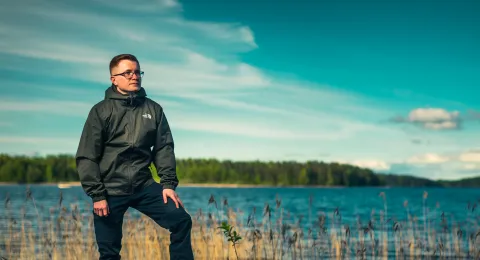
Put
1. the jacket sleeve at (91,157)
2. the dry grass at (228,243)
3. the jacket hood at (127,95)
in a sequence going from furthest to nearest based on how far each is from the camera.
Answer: the dry grass at (228,243), the jacket hood at (127,95), the jacket sleeve at (91,157)

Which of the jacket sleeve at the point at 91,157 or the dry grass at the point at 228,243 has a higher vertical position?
the jacket sleeve at the point at 91,157

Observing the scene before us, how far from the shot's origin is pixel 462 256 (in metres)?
13.5

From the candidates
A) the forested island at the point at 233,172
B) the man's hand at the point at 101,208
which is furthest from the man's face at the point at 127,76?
the forested island at the point at 233,172

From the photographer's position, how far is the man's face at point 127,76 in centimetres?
503

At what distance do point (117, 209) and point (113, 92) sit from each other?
1.01 m

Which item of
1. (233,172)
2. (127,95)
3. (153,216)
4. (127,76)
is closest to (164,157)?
(153,216)

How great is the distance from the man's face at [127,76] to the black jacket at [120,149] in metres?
0.07

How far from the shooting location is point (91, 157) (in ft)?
16.1

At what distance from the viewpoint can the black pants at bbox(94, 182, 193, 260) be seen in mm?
4949

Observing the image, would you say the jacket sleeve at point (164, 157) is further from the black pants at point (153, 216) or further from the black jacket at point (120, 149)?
the black pants at point (153, 216)

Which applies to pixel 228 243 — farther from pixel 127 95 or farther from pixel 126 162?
pixel 127 95

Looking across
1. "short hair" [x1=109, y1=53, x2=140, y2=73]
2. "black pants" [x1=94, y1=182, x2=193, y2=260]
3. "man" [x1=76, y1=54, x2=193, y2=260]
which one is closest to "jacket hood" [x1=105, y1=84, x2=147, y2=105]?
"man" [x1=76, y1=54, x2=193, y2=260]

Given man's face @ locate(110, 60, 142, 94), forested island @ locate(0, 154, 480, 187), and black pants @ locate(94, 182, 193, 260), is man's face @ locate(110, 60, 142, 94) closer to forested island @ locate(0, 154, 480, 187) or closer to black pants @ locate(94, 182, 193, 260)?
black pants @ locate(94, 182, 193, 260)

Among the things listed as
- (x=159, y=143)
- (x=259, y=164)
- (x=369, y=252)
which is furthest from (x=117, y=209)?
(x=259, y=164)
